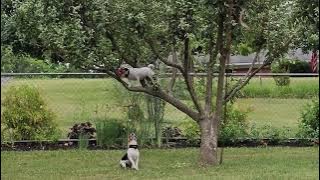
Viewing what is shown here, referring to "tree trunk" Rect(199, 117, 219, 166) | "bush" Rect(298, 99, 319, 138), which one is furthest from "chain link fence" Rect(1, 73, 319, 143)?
"tree trunk" Rect(199, 117, 219, 166)

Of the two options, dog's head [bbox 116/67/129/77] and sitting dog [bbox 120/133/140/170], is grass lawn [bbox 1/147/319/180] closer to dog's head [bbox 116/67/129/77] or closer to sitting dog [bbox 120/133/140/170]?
sitting dog [bbox 120/133/140/170]


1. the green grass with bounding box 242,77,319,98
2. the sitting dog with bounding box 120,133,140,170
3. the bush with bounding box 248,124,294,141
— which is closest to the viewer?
the sitting dog with bounding box 120,133,140,170

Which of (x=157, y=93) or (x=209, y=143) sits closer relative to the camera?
(x=209, y=143)

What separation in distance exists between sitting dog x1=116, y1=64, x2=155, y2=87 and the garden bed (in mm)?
2453

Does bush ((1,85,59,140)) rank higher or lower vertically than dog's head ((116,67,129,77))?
lower

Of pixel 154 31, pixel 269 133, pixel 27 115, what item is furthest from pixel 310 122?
pixel 27 115

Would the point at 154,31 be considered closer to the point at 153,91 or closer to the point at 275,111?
the point at 153,91

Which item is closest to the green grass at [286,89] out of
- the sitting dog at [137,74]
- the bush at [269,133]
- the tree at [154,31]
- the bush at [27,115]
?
the bush at [269,133]

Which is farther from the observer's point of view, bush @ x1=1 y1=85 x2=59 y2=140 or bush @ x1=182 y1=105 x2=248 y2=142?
bush @ x1=182 y1=105 x2=248 y2=142

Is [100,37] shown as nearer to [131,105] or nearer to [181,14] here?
[181,14]

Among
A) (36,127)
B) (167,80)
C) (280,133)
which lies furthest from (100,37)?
(280,133)

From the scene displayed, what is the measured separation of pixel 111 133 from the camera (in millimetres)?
11539

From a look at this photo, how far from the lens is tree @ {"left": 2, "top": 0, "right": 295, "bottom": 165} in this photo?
8.53 metres

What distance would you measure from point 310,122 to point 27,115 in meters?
4.96
